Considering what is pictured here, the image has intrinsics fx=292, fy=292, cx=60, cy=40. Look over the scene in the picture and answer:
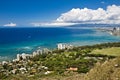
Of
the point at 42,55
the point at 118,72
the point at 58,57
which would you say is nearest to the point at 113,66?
the point at 118,72

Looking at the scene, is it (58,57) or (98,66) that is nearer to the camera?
(98,66)

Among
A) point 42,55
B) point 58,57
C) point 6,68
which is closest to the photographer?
point 6,68

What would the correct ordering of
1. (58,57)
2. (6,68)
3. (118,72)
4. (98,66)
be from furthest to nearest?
(58,57) < (6,68) < (98,66) < (118,72)

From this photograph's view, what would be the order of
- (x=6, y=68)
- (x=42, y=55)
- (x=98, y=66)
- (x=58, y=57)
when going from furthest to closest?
1. (x=42, y=55)
2. (x=58, y=57)
3. (x=6, y=68)
4. (x=98, y=66)

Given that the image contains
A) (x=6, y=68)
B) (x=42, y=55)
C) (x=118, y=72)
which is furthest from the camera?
(x=42, y=55)

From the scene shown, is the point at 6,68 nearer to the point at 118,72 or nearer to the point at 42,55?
the point at 42,55

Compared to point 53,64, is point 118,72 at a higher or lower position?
higher

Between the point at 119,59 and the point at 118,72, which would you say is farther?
the point at 119,59

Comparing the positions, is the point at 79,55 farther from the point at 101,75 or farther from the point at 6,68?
the point at 101,75

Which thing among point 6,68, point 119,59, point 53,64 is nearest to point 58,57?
point 53,64
